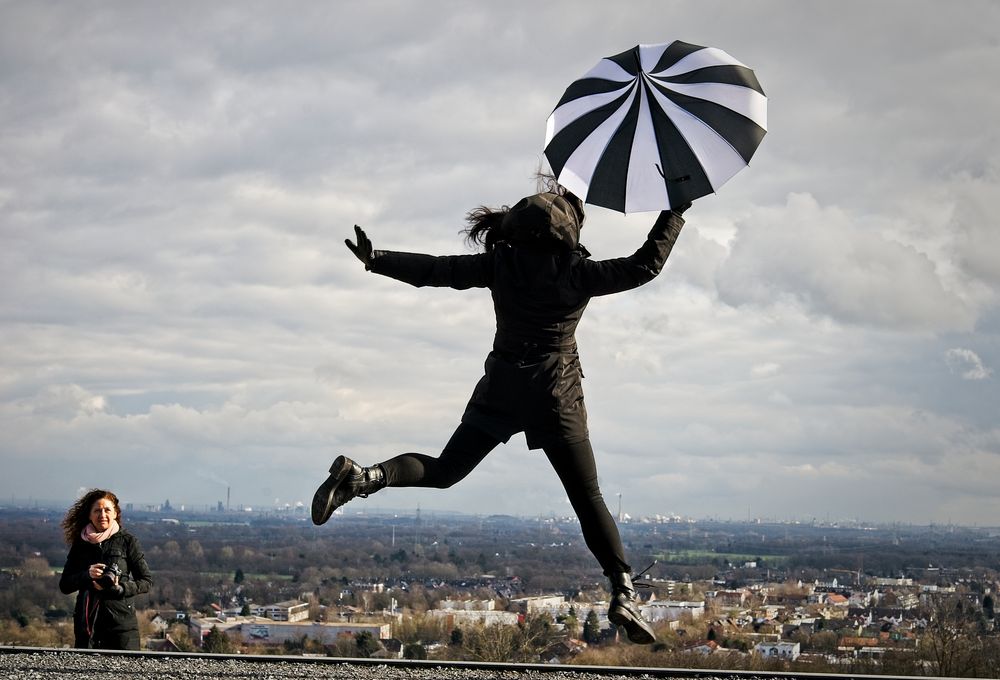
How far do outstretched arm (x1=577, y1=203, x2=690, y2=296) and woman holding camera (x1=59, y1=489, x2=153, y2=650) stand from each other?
385 cm

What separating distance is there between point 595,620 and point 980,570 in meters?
42.4

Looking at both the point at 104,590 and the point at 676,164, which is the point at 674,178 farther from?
the point at 104,590

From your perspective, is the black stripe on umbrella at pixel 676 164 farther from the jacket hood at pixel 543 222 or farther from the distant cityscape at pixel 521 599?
the distant cityscape at pixel 521 599

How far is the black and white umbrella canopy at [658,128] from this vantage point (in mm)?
5180

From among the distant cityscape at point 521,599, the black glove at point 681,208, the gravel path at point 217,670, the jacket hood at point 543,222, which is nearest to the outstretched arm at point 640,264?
the black glove at point 681,208

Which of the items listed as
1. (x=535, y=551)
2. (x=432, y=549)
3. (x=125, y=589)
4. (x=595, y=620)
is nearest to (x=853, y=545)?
(x=535, y=551)

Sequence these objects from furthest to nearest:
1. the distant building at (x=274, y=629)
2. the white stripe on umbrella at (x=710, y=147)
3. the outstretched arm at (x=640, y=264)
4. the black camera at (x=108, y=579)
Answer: the distant building at (x=274, y=629), the black camera at (x=108, y=579), the white stripe on umbrella at (x=710, y=147), the outstretched arm at (x=640, y=264)

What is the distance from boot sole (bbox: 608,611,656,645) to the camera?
4.88m

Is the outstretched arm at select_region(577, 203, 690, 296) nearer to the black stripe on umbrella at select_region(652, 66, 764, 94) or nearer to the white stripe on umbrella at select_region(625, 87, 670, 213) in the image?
the white stripe on umbrella at select_region(625, 87, 670, 213)

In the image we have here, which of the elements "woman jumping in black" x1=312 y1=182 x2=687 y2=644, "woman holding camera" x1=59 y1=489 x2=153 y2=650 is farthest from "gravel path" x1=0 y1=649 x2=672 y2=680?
"woman holding camera" x1=59 y1=489 x2=153 y2=650

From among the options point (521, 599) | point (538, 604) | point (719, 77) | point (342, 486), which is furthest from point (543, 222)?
point (521, 599)

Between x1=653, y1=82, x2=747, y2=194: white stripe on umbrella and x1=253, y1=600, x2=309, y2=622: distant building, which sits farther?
x1=253, y1=600, x2=309, y2=622: distant building

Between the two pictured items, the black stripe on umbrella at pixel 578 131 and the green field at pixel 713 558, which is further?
the green field at pixel 713 558

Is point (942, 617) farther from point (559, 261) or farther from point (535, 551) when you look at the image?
point (559, 261)
